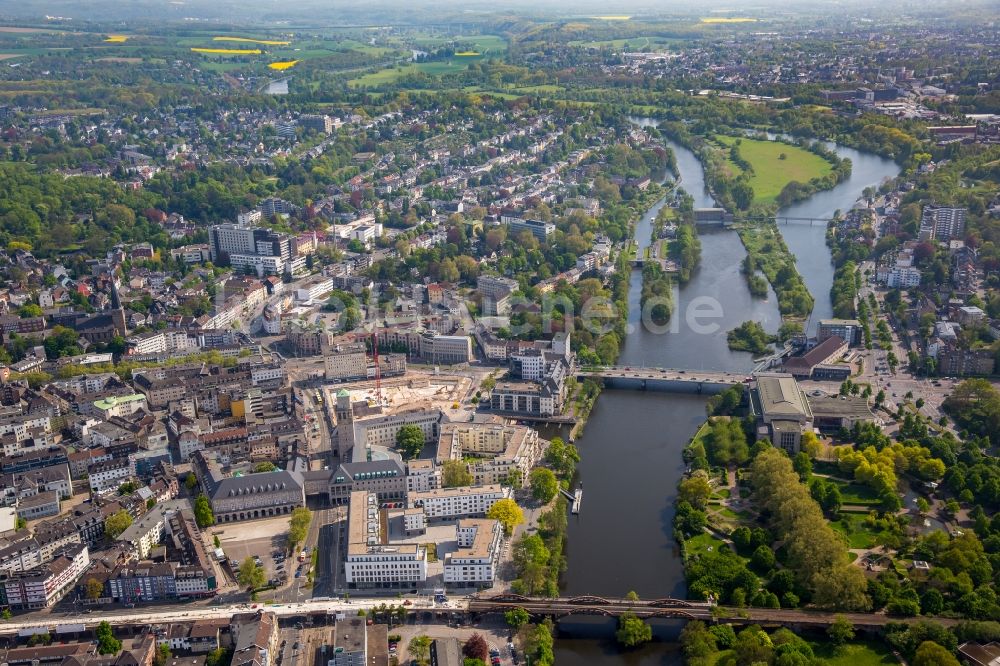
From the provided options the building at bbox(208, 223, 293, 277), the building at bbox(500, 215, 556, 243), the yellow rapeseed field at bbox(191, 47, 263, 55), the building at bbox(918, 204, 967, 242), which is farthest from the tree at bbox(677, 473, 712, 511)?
the yellow rapeseed field at bbox(191, 47, 263, 55)

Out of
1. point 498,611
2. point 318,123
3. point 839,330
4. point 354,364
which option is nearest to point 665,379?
point 839,330

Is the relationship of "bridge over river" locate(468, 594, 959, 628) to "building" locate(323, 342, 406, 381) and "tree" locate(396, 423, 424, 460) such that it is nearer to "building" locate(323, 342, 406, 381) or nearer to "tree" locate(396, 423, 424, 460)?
"tree" locate(396, 423, 424, 460)

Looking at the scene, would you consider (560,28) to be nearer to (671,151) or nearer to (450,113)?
(450,113)

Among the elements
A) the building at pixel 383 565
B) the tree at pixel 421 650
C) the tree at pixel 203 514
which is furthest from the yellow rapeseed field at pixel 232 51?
the tree at pixel 421 650

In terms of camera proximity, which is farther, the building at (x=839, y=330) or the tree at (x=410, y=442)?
the building at (x=839, y=330)

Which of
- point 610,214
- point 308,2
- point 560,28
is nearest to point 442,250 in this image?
point 610,214

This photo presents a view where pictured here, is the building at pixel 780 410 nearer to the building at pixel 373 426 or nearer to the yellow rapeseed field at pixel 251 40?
the building at pixel 373 426
